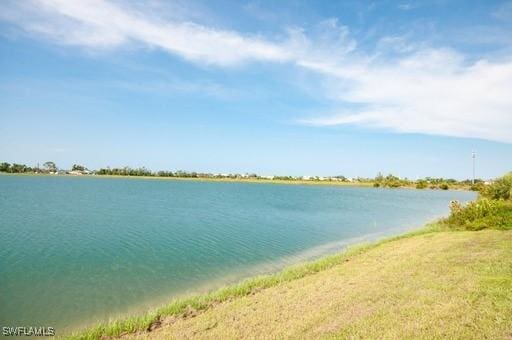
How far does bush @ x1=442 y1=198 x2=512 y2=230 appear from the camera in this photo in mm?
25469

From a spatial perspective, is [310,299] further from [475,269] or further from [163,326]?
[475,269]

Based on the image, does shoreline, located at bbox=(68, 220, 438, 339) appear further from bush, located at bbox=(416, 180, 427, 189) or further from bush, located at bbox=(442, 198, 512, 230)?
bush, located at bbox=(416, 180, 427, 189)

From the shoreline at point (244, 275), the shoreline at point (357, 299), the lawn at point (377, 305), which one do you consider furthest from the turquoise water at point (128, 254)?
the lawn at point (377, 305)

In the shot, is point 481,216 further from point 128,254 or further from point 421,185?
point 421,185

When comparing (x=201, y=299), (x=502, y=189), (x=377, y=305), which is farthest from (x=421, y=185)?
(x=377, y=305)

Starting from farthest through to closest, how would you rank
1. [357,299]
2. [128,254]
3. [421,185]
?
[421,185], [128,254], [357,299]

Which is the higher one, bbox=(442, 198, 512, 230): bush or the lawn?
bbox=(442, 198, 512, 230): bush

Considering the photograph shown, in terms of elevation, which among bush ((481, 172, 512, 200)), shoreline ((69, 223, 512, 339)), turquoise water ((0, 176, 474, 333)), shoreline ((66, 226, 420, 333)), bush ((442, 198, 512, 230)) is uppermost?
bush ((481, 172, 512, 200))

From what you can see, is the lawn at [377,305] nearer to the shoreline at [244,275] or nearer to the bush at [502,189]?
the shoreline at [244,275]

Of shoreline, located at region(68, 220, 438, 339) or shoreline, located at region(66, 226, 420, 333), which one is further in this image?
shoreline, located at region(66, 226, 420, 333)

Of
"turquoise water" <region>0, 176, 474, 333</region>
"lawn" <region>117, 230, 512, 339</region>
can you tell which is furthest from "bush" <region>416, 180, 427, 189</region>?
"lawn" <region>117, 230, 512, 339</region>

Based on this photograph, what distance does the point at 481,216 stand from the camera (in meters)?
27.2

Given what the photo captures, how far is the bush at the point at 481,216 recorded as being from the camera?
25.5 metres

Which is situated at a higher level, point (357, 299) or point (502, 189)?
point (502, 189)
